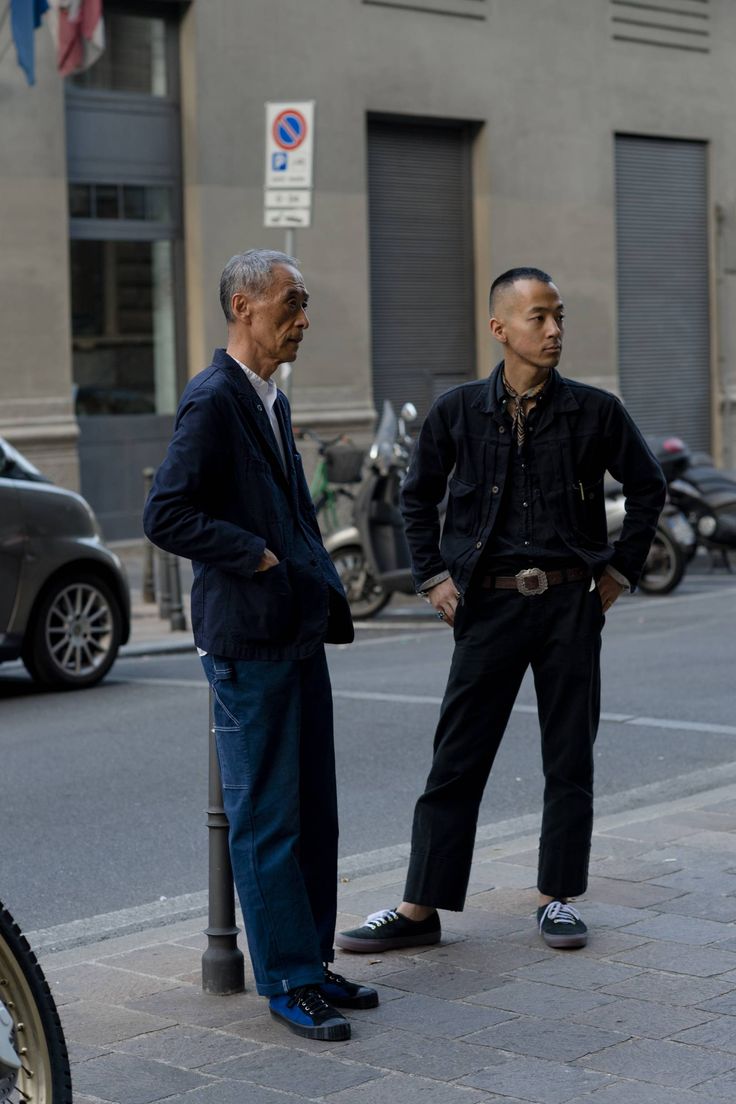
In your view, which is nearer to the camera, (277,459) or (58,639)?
(277,459)

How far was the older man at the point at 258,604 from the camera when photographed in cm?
448

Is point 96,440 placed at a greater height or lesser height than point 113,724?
greater

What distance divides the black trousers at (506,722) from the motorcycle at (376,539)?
9075 mm

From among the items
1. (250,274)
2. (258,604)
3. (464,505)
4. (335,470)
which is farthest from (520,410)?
(335,470)

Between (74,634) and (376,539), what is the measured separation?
417cm

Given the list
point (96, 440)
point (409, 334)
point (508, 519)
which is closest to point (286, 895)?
point (508, 519)

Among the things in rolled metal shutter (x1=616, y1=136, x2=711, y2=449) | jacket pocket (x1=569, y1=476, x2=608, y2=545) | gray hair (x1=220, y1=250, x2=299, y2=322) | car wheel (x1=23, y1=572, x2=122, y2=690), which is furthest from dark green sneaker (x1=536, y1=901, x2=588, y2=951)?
rolled metal shutter (x1=616, y1=136, x2=711, y2=449)

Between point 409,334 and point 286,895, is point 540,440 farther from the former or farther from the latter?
point 409,334

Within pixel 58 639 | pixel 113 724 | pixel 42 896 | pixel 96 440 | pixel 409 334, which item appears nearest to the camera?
pixel 42 896

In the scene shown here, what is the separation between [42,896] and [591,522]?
239 cm

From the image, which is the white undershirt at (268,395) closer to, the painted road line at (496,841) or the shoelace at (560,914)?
the shoelace at (560,914)

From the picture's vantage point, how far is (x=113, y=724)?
9.64 metres

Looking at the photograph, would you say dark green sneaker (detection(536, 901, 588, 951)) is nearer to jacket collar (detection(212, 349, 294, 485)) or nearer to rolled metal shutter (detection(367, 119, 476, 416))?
jacket collar (detection(212, 349, 294, 485))

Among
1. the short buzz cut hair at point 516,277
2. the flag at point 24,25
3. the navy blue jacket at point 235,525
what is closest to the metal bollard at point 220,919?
the navy blue jacket at point 235,525
